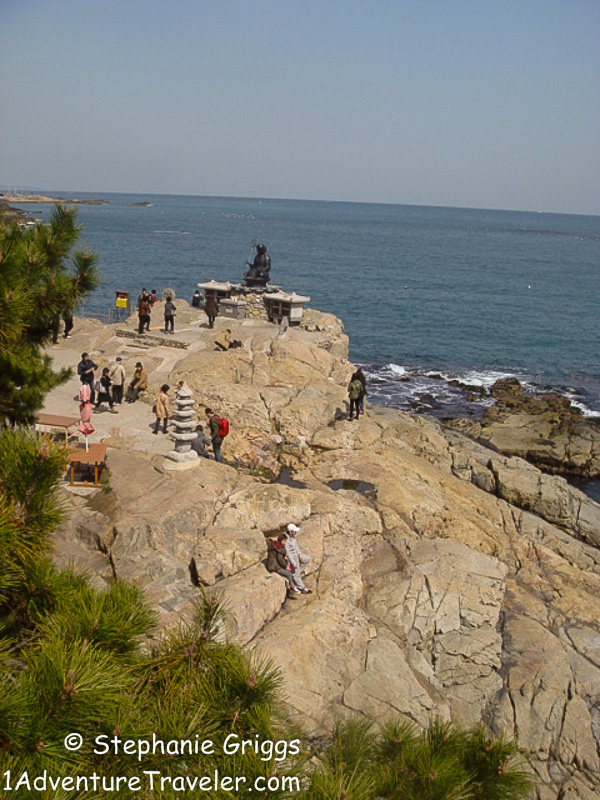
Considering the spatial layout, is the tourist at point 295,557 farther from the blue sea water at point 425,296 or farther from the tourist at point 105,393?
the blue sea water at point 425,296

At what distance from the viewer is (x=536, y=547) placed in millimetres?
17422

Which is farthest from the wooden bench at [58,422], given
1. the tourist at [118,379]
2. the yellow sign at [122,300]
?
the yellow sign at [122,300]

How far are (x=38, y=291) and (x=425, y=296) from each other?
6759 cm

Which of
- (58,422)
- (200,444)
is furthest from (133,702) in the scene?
(200,444)

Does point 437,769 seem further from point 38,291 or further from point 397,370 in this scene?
point 397,370

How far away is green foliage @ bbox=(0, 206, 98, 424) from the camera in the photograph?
26.7ft

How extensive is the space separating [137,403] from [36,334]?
10.6 metres

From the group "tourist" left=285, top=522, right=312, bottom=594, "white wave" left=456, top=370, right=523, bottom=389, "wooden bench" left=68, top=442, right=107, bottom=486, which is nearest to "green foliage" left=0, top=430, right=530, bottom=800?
"tourist" left=285, top=522, right=312, bottom=594

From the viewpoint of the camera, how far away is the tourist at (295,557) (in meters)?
12.1

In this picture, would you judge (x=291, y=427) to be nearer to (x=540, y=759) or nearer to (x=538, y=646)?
(x=538, y=646)

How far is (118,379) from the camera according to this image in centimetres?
1931

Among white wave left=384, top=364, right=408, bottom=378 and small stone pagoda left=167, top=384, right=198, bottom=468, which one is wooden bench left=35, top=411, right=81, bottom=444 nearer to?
small stone pagoda left=167, top=384, right=198, bottom=468

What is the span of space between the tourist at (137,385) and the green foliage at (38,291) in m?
9.65

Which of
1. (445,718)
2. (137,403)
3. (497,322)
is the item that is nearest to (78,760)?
(445,718)
